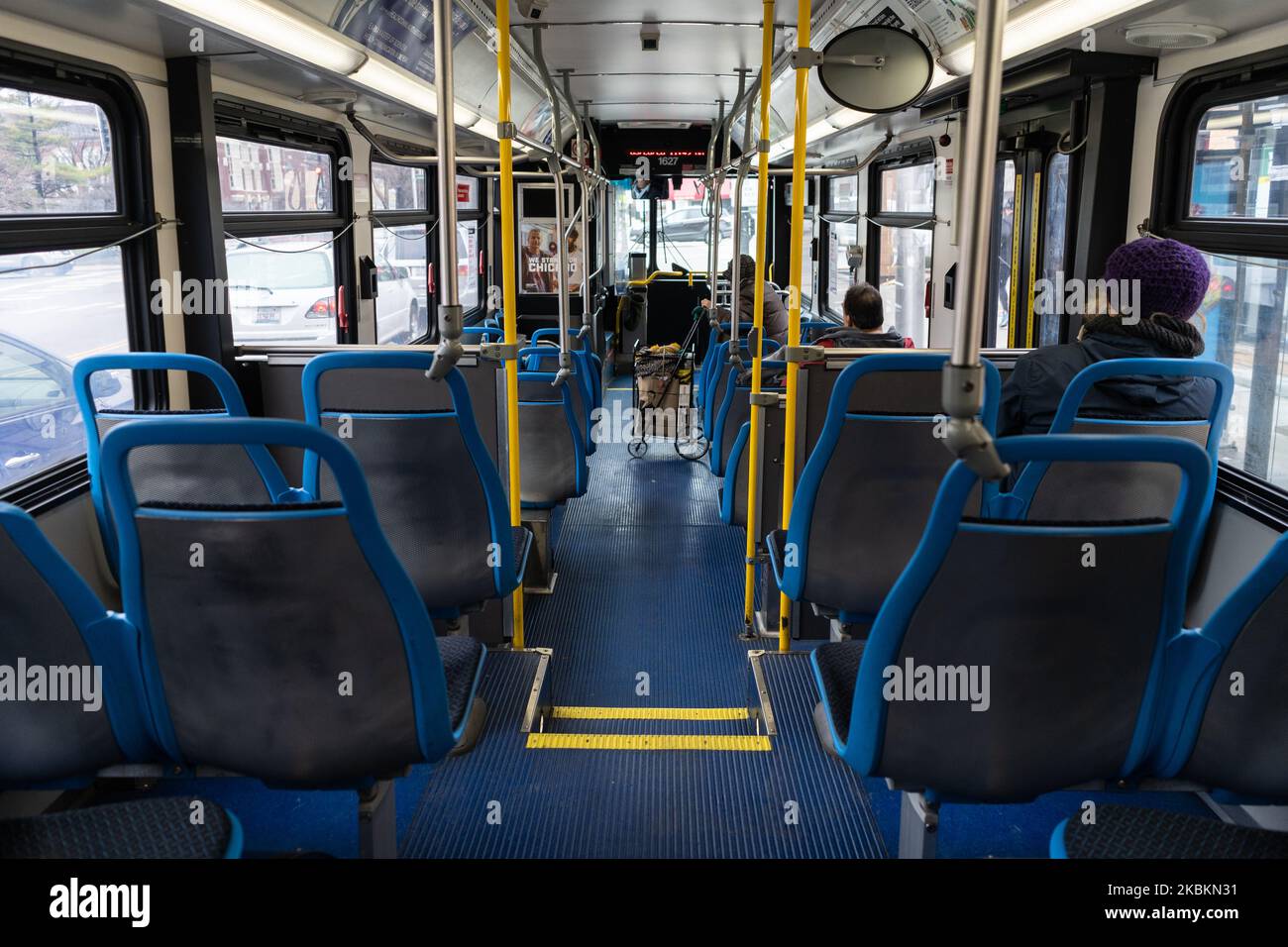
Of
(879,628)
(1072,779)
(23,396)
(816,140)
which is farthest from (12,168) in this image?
(816,140)

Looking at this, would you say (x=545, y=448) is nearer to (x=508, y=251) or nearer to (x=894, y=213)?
(x=508, y=251)

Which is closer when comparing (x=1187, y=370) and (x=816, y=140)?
(x=1187, y=370)

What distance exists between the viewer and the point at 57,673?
189 centimetres

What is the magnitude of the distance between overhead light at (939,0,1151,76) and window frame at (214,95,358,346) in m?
3.39

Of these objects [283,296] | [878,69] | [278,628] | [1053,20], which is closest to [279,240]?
[283,296]

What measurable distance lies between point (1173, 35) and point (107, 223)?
13.1ft

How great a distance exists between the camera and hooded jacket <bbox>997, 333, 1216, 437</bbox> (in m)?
2.91

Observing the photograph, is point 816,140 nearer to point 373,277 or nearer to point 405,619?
point 373,277

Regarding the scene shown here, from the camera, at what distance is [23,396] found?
3.62 m

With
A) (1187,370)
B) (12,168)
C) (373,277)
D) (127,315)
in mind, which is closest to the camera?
(1187,370)

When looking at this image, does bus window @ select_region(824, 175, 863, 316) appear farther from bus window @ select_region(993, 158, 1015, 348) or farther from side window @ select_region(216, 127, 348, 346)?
side window @ select_region(216, 127, 348, 346)

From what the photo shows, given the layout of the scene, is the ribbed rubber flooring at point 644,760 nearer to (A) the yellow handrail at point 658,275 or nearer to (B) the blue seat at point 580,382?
(B) the blue seat at point 580,382

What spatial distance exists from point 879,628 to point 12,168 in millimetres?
3227

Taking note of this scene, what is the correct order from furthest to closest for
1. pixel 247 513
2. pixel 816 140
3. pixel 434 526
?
pixel 816 140 < pixel 434 526 < pixel 247 513
